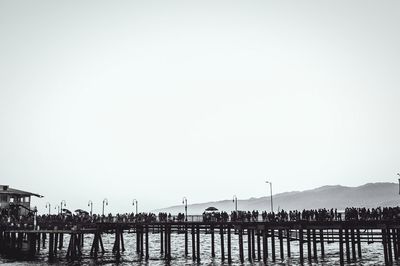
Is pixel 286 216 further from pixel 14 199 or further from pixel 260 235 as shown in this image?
pixel 14 199

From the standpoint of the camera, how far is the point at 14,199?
77.6 metres

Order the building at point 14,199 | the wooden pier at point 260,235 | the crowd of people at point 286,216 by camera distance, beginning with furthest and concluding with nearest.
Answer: the building at point 14,199 → the crowd of people at point 286,216 → the wooden pier at point 260,235

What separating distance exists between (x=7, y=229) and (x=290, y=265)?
40.0 meters

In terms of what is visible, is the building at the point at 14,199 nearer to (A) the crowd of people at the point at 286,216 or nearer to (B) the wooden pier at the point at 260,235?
(A) the crowd of people at the point at 286,216

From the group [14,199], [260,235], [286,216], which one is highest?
[14,199]

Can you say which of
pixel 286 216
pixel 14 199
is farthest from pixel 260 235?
pixel 14 199

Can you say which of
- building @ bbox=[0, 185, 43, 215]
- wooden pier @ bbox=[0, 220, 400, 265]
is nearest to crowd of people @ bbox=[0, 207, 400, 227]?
wooden pier @ bbox=[0, 220, 400, 265]

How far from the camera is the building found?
74875 millimetres

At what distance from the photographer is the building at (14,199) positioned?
246 feet

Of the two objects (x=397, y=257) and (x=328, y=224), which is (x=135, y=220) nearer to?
(x=328, y=224)

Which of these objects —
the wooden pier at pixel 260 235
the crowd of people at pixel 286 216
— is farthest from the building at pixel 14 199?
the wooden pier at pixel 260 235

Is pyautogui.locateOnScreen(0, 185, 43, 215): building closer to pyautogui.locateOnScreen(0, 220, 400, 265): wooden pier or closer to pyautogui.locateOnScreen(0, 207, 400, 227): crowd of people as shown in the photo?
pyautogui.locateOnScreen(0, 207, 400, 227): crowd of people

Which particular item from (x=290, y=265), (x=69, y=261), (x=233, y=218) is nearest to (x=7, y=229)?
(x=69, y=261)

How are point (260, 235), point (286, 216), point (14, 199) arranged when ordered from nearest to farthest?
point (286, 216) → point (260, 235) → point (14, 199)
